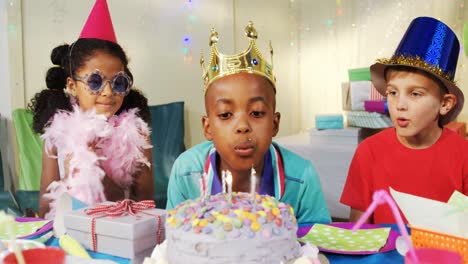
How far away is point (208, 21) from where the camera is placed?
2627 millimetres

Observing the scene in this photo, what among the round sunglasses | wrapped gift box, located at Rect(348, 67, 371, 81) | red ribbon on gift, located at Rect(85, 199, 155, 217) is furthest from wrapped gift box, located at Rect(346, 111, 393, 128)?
red ribbon on gift, located at Rect(85, 199, 155, 217)

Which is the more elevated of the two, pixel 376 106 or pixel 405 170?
pixel 376 106

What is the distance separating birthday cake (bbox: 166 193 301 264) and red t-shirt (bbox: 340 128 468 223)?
0.67 meters

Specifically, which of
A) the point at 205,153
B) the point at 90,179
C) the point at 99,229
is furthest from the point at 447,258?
the point at 90,179

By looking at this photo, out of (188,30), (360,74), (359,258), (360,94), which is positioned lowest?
(359,258)

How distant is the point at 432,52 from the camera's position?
4.00ft

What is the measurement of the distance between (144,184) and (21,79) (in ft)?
2.29

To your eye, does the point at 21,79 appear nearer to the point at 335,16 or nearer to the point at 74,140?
the point at 74,140

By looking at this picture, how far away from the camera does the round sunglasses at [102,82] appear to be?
3.69 feet

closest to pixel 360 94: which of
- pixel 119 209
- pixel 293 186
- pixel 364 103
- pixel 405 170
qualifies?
pixel 364 103

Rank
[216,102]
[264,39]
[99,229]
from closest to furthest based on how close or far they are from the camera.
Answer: [99,229]
[216,102]
[264,39]

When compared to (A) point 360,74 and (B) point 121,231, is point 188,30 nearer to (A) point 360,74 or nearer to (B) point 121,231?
(A) point 360,74

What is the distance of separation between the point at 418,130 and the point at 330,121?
1242 millimetres

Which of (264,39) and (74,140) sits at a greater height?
(264,39)
